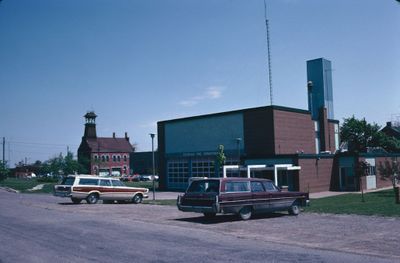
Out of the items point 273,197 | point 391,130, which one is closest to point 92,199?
point 273,197

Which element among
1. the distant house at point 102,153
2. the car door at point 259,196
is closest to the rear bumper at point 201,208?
the car door at point 259,196

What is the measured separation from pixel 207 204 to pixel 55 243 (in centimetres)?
654

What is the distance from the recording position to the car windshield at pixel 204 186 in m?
16.9

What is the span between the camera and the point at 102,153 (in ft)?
310

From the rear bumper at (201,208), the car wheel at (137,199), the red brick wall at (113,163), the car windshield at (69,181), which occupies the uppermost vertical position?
the red brick wall at (113,163)

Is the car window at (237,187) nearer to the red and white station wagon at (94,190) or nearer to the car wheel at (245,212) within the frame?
the car wheel at (245,212)

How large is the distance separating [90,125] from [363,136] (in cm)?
5656

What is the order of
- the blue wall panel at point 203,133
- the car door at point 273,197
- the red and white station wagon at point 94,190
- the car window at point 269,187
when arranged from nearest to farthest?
the car door at point 273,197 < the car window at point 269,187 < the red and white station wagon at point 94,190 < the blue wall panel at point 203,133

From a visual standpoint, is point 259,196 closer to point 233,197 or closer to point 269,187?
point 269,187

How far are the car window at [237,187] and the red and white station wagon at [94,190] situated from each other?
13.4m

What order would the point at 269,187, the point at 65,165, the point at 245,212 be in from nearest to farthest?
1. the point at 245,212
2. the point at 269,187
3. the point at 65,165

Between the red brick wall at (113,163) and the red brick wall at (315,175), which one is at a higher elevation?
the red brick wall at (113,163)

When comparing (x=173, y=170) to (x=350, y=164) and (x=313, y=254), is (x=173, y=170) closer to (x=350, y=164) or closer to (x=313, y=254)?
(x=350, y=164)

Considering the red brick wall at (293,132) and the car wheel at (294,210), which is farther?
the red brick wall at (293,132)
